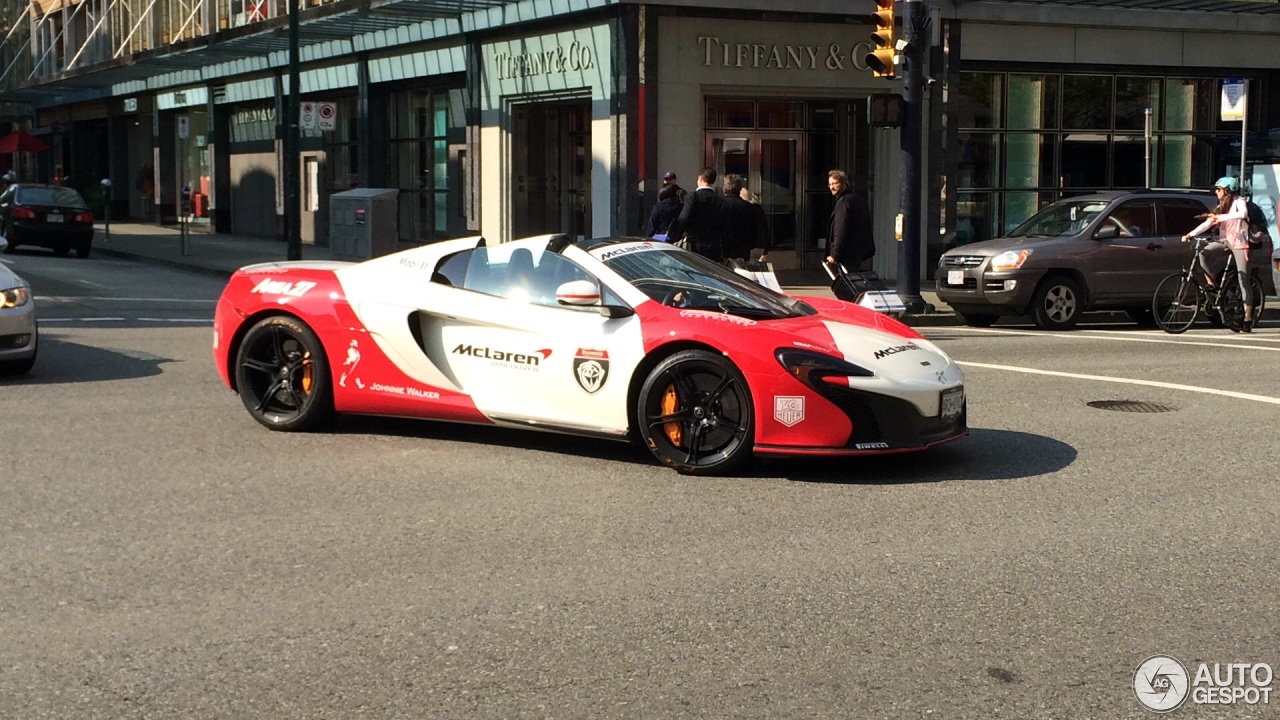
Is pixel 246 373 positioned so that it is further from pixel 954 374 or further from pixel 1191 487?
pixel 1191 487

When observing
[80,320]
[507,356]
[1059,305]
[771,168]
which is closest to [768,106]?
[771,168]

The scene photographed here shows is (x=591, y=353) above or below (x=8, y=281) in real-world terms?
below

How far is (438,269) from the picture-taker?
9359mm

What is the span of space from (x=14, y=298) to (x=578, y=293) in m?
5.80

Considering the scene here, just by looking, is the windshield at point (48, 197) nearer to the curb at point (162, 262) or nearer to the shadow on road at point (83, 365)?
the curb at point (162, 262)

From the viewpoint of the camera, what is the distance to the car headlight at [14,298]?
12.1 metres

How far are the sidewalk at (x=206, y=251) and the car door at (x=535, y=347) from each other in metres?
12.0

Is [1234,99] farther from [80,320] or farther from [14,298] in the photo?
[14,298]

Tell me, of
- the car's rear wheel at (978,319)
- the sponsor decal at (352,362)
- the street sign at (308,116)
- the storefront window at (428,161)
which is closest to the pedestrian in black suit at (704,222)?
the car's rear wheel at (978,319)

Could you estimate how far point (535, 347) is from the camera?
885 cm

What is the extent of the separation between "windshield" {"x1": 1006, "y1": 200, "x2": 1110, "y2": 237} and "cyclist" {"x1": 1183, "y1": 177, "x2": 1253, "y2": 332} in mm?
1366

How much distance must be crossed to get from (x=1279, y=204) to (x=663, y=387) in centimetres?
1969


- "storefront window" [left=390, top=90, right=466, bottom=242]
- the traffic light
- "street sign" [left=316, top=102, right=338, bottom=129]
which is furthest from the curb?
the traffic light

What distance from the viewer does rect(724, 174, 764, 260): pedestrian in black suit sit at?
17.1 metres
